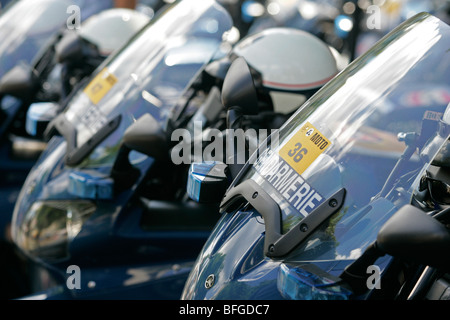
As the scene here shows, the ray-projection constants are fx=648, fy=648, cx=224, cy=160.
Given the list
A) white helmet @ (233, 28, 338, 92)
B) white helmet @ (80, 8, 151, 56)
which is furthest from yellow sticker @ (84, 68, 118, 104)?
white helmet @ (80, 8, 151, 56)

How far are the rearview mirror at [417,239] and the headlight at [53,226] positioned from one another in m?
A: 1.59

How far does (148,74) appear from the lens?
9.33 feet

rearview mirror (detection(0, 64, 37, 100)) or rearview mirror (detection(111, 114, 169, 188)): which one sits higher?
rearview mirror (detection(111, 114, 169, 188))

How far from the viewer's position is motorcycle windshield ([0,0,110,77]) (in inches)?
165

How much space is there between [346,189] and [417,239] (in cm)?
30

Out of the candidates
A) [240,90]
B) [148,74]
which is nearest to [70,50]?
[148,74]

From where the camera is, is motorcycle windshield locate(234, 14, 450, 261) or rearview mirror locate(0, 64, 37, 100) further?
rearview mirror locate(0, 64, 37, 100)

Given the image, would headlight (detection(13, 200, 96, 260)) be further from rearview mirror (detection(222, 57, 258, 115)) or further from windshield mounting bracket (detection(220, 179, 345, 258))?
windshield mounting bracket (detection(220, 179, 345, 258))

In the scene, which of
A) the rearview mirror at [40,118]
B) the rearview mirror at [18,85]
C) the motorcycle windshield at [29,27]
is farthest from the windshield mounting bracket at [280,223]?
the motorcycle windshield at [29,27]

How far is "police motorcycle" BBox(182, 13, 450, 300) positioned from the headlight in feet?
3.34

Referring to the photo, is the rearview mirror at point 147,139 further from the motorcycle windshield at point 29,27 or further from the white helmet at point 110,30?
the motorcycle windshield at point 29,27

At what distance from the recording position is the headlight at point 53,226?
2.70 meters

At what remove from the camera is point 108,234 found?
2.66m
